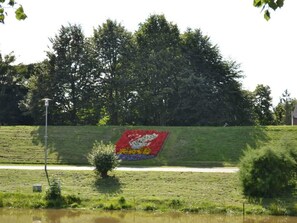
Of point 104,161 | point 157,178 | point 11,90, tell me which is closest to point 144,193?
point 157,178

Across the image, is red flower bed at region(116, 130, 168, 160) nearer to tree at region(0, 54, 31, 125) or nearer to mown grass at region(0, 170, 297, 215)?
mown grass at region(0, 170, 297, 215)

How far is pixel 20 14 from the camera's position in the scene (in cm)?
634

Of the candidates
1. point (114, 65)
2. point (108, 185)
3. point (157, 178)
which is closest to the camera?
point (108, 185)

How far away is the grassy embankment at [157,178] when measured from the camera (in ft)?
68.7

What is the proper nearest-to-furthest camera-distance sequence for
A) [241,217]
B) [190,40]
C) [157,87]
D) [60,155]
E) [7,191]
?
[241,217]
[7,191]
[60,155]
[157,87]
[190,40]

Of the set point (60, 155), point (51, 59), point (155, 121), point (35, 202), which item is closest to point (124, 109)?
point (155, 121)

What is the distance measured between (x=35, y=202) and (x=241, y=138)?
19558mm

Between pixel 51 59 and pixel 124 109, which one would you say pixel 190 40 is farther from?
pixel 51 59

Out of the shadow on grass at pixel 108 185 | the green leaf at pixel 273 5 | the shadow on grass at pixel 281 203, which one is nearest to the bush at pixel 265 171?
the shadow on grass at pixel 281 203

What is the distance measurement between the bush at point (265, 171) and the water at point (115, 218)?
243 cm

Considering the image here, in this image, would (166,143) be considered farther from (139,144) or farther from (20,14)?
(20,14)

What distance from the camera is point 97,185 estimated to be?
24359 millimetres

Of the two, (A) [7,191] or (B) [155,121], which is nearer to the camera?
(A) [7,191]

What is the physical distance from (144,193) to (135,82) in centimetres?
2998
